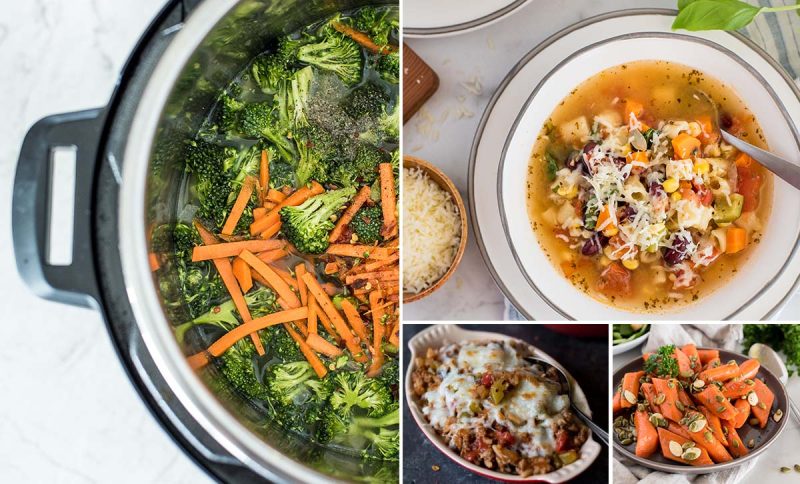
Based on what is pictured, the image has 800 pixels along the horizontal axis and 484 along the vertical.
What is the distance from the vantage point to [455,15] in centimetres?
118

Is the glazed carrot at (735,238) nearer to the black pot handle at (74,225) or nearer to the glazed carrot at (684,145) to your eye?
the glazed carrot at (684,145)

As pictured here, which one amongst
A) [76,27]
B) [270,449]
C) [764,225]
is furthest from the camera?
[76,27]

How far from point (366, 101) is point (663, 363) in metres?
0.68

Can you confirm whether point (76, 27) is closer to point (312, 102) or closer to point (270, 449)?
point (312, 102)

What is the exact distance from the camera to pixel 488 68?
1170 millimetres

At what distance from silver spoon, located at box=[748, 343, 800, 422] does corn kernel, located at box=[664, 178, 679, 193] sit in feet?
1.01

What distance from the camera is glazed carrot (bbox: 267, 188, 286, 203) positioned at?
3.80 ft

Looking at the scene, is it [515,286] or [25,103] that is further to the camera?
[25,103]

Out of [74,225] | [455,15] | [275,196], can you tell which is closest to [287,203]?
[275,196]

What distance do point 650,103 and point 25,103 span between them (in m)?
1.45

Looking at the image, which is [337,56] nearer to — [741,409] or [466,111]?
[466,111]

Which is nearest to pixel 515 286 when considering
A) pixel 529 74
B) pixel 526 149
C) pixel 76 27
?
pixel 526 149

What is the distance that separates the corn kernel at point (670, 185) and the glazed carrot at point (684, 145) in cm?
4

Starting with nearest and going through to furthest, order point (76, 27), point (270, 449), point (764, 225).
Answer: point (764, 225)
point (270, 449)
point (76, 27)
